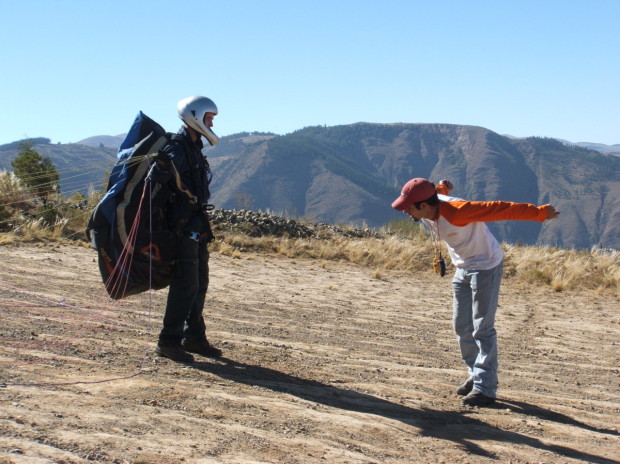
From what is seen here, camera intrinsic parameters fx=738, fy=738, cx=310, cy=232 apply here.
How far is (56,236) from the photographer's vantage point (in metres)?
14.1

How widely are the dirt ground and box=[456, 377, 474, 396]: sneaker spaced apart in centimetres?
11

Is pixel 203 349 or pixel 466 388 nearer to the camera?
pixel 466 388

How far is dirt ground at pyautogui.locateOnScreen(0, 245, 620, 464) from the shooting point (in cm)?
420

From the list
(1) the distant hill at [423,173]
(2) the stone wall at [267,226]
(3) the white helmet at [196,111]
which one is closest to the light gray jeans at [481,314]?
(3) the white helmet at [196,111]

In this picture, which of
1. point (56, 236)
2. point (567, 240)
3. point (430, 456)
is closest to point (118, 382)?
point (430, 456)

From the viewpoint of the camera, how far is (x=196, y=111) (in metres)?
5.94

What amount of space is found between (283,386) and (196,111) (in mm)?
2294

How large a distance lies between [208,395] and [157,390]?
13.9 inches

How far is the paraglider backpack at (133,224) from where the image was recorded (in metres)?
5.66

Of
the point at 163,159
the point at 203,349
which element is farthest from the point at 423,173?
the point at 163,159

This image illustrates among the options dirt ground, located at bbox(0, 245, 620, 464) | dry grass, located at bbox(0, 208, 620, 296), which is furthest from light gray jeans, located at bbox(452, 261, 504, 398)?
dry grass, located at bbox(0, 208, 620, 296)

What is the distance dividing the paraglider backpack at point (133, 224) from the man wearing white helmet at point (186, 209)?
116 millimetres

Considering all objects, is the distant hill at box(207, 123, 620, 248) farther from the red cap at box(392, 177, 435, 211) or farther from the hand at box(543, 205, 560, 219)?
the hand at box(543, 205, 560, 219)

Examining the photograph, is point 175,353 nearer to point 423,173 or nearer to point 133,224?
point 133,224
